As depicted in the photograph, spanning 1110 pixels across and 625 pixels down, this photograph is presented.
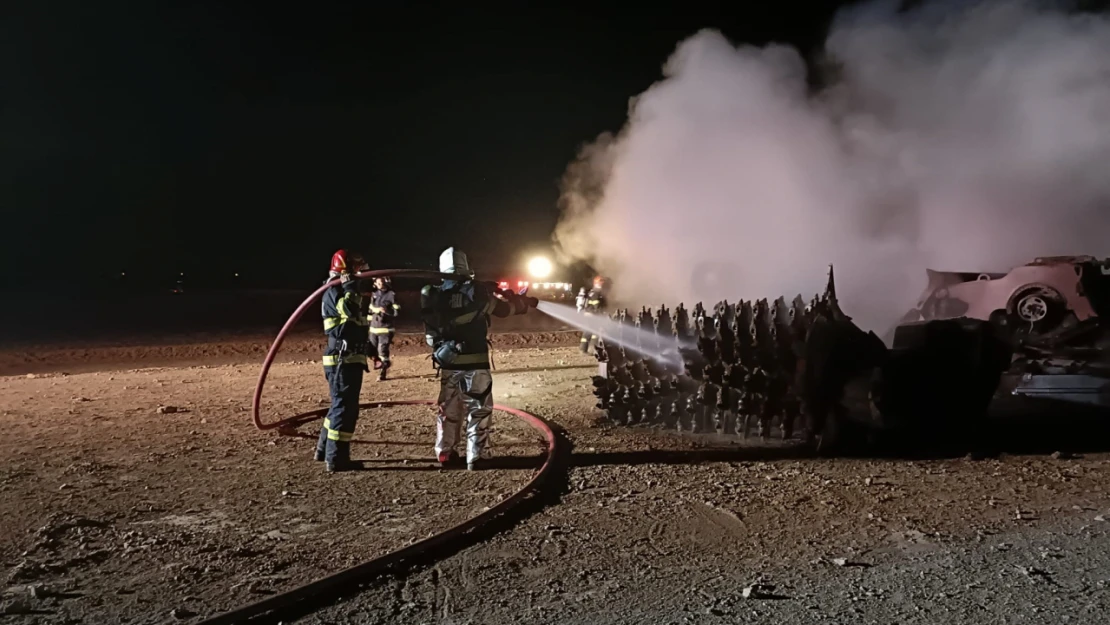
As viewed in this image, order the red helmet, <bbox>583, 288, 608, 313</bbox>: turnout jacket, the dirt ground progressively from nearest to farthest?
the dirt ground, the red helmet, <bbox>583, 288, 608, 313</bbox>: turnout jacket

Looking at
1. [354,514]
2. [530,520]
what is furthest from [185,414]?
[530,520]

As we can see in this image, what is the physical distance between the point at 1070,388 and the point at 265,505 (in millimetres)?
8355

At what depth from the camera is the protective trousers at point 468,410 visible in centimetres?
675

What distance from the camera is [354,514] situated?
218 inches

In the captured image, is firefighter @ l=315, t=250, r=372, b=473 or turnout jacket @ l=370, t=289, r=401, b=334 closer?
firefighter @ l=315, t=250, r=372, b=473

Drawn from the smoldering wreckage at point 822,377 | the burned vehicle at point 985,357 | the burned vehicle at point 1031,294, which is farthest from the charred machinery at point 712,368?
the burned vehicle at point 1031,294

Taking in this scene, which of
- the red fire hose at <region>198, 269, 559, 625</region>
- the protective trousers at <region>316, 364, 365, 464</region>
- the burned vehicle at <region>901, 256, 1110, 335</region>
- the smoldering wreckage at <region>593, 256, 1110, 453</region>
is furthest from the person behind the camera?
the burned vehicle at <region>901, 256, 1110, 335</region>

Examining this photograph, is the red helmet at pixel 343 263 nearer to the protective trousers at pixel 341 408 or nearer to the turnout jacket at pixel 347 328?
the turnout jacket at pixel 347 328

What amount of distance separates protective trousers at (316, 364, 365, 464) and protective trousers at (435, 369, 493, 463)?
2.51 feet

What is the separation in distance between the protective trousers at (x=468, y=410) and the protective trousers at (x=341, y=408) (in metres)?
0.77

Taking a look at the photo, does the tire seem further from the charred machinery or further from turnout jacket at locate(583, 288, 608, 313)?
turnout jacket at locate(583, 288, 608, 313)

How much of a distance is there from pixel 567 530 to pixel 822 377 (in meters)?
3.40

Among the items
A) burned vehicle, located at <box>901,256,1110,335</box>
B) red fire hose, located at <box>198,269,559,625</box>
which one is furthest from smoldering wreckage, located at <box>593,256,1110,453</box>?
red fire hose, located at <box>198,269,559,625</box>

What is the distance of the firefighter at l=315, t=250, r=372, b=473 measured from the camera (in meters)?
6.67
